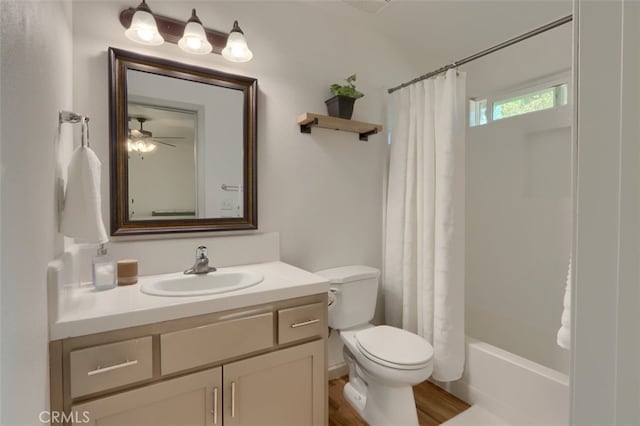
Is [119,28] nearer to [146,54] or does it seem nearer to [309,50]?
[146,54]

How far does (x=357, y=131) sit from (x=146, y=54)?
1.29 m

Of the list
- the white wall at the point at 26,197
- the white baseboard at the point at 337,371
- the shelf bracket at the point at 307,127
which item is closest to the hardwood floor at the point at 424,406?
the white baseboard at the point at 337,371

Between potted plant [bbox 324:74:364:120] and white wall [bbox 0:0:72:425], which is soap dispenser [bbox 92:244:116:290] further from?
potted plant [bbox 324:74:364:120]

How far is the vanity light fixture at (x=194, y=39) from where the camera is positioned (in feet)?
4.81

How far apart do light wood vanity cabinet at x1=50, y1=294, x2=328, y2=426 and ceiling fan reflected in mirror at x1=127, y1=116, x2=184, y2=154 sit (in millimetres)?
864

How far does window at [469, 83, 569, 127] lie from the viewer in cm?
202

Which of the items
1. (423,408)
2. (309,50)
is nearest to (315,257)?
(423,408)

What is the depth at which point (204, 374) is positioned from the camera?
Answer: 1125mm

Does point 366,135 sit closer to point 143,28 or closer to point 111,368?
point 143,28

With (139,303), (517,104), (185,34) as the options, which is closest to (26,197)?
(139,303)

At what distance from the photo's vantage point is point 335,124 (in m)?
1.96

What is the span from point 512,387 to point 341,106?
1877 mm

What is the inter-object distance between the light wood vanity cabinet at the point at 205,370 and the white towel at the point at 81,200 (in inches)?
14.0

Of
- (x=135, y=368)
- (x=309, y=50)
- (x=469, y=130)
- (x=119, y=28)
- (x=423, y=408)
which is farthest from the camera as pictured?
(x=469, y=130)
